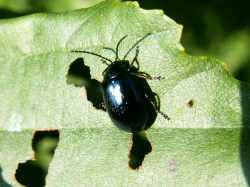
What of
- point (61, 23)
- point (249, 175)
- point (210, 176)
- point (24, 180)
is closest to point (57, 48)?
point (61, 23)

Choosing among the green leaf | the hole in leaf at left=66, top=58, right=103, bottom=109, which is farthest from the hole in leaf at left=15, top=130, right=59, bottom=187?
the hole in leaf at left=66, top=58, right=103, bottom=109

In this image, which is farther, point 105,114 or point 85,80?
point 85,80

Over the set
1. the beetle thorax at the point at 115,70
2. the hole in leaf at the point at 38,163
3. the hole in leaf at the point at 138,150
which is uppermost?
the beetle thorax at the point at 115,70

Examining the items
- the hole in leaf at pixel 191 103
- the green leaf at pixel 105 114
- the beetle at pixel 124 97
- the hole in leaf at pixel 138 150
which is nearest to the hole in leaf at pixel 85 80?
the green leaf at pixel 105 114

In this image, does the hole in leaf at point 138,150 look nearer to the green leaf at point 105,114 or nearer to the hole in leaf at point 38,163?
the green leaf at point 105,114

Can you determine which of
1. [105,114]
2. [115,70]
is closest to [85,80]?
[115,70]

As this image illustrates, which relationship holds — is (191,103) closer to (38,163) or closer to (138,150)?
(138,150)

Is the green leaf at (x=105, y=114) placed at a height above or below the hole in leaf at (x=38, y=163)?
above

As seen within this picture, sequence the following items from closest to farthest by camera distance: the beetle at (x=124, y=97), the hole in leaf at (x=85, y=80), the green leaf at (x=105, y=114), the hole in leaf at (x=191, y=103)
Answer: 1. the green leaf at (x=105, y=114)
2. the hole in leaf at (x=191, y=103)
3. the beetle at (x=124, y=97)
4. the hole in leaf at (x=85, y=80)
